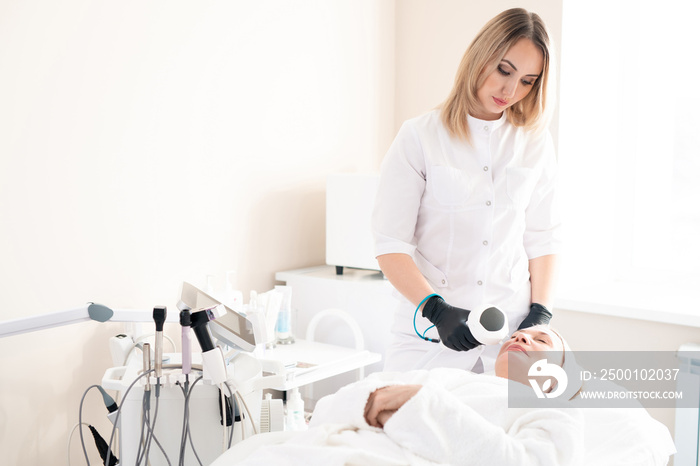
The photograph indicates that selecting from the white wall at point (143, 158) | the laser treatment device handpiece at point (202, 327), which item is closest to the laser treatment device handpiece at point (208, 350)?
the laser treatment device handpiece at point (202, 327)

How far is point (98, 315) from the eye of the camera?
42.1 inches

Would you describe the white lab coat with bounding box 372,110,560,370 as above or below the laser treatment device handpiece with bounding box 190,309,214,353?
above

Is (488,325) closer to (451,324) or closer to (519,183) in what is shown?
(451,324)

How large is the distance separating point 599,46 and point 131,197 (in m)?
1.81

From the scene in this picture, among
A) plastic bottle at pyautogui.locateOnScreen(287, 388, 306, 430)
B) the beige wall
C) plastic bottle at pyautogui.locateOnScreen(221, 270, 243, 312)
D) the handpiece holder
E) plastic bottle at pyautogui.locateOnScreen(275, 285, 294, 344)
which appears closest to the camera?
the handpiece holder

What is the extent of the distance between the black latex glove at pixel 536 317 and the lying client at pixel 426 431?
35 cm

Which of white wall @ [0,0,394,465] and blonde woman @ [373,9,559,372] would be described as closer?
blonde woman @ [373,9,559,372]

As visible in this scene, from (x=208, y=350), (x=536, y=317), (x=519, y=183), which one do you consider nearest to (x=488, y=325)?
(x=536, y=317)

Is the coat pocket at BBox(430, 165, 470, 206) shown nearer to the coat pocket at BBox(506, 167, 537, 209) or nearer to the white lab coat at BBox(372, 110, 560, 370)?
the white lab coat at BBox(372, 110, 560, 370)

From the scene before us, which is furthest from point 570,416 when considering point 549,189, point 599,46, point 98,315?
point 599,46

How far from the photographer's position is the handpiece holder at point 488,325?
50.5 inches

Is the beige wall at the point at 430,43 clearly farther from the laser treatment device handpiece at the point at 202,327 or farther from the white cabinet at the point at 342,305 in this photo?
the laser treatment device handpiece at the point at 202,327

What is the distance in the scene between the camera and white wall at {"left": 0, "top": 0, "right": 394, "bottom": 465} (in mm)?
1709

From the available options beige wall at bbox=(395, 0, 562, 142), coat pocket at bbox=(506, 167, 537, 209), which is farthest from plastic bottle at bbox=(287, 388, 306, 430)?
beige wall at bbox=(395, 0, 562, 142)
